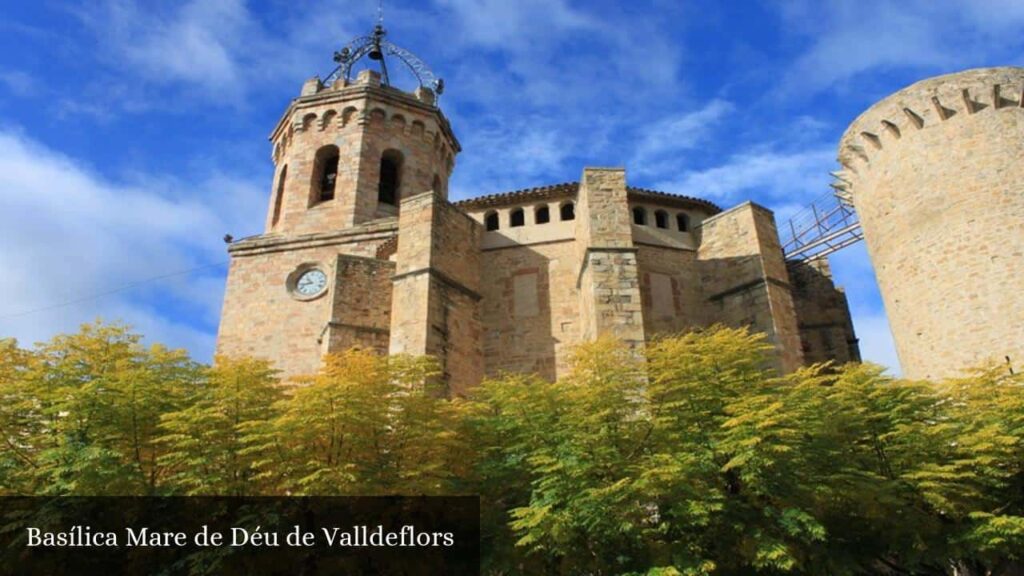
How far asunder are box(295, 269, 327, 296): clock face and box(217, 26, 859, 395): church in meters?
0.04

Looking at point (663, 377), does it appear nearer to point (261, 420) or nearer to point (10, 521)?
point (261, 420)

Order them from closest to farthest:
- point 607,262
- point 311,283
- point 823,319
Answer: point 607,262
point 823,319
point 311,283

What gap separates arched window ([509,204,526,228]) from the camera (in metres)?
17.0


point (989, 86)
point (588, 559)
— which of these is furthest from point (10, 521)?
point (989, 86)

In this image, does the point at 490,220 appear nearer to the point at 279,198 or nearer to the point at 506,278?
the point at 506,278

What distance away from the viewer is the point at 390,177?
2123 centimetres

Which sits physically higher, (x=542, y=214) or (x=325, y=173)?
(x=325, y=173)

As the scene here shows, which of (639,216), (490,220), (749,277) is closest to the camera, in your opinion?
(749,277)

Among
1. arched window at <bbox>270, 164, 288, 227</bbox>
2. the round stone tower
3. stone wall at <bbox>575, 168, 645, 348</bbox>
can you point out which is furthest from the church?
the round stone tower

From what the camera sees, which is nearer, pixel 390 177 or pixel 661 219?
pixel 661 219

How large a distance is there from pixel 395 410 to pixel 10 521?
14.9 ft

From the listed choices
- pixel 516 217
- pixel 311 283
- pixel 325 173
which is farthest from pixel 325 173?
pixel 516 217

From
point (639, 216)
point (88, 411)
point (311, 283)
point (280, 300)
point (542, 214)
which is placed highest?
point (542, 214)

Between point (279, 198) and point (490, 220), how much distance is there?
24.6ft
